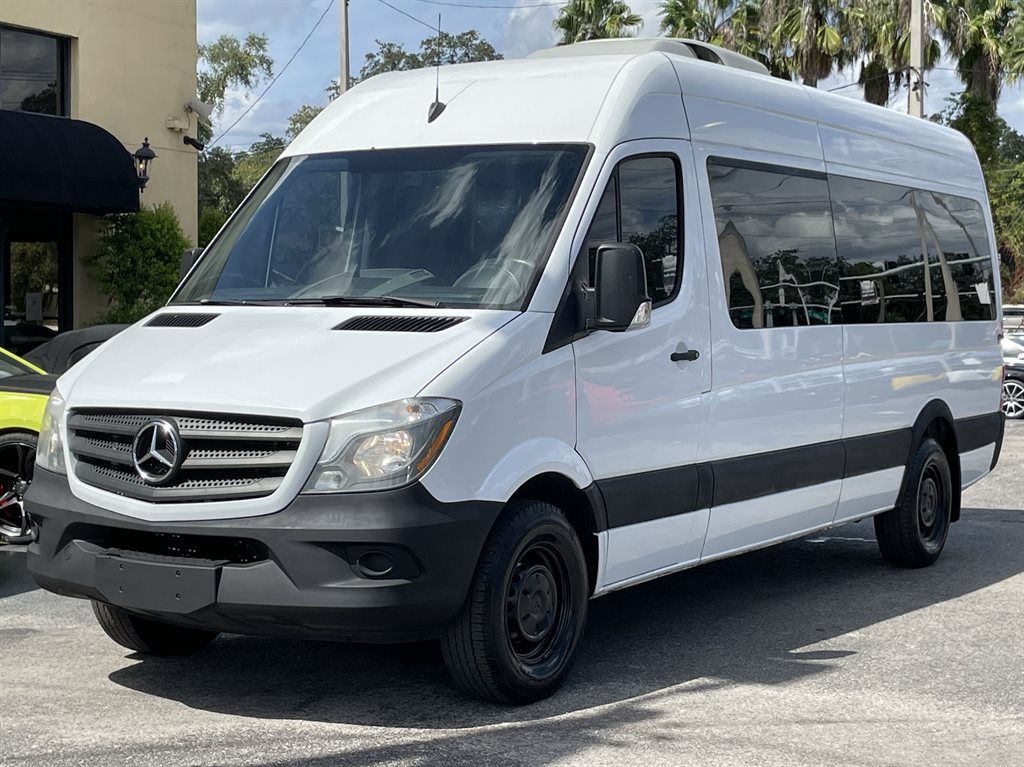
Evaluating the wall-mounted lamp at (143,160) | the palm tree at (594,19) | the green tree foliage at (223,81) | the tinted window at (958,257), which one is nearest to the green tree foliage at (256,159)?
the green tree foliage at (223,81)

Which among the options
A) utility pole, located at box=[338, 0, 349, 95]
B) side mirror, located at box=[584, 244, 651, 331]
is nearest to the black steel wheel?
side mirror, located at box=[584, 244, 651, 331]

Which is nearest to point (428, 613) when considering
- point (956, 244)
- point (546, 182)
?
point (546, 182)

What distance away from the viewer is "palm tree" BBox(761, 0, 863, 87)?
3719 centimetres

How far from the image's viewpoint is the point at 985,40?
1432 inches

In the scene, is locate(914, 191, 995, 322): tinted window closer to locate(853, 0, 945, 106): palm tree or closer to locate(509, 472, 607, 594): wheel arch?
locate(509, 472, 607, 594): wheel arch

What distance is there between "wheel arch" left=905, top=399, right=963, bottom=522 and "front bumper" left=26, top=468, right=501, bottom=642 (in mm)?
4519

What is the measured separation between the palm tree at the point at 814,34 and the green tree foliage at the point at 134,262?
2087 cm

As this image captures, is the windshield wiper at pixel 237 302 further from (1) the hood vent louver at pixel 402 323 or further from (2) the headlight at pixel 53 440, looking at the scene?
(2) the headlight at pixel 53 440

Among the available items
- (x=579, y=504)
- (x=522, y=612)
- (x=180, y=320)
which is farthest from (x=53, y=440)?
(x=579, y=504)

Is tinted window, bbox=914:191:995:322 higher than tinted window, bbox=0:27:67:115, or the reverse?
tinted window, bbox=0:27:67:115

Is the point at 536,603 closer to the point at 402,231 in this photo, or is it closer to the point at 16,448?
the point at 402,231

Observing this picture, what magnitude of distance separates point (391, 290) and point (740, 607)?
9.93ft

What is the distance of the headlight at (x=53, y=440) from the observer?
5.93 m

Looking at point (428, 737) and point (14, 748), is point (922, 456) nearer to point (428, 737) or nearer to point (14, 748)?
point (428, 737)
